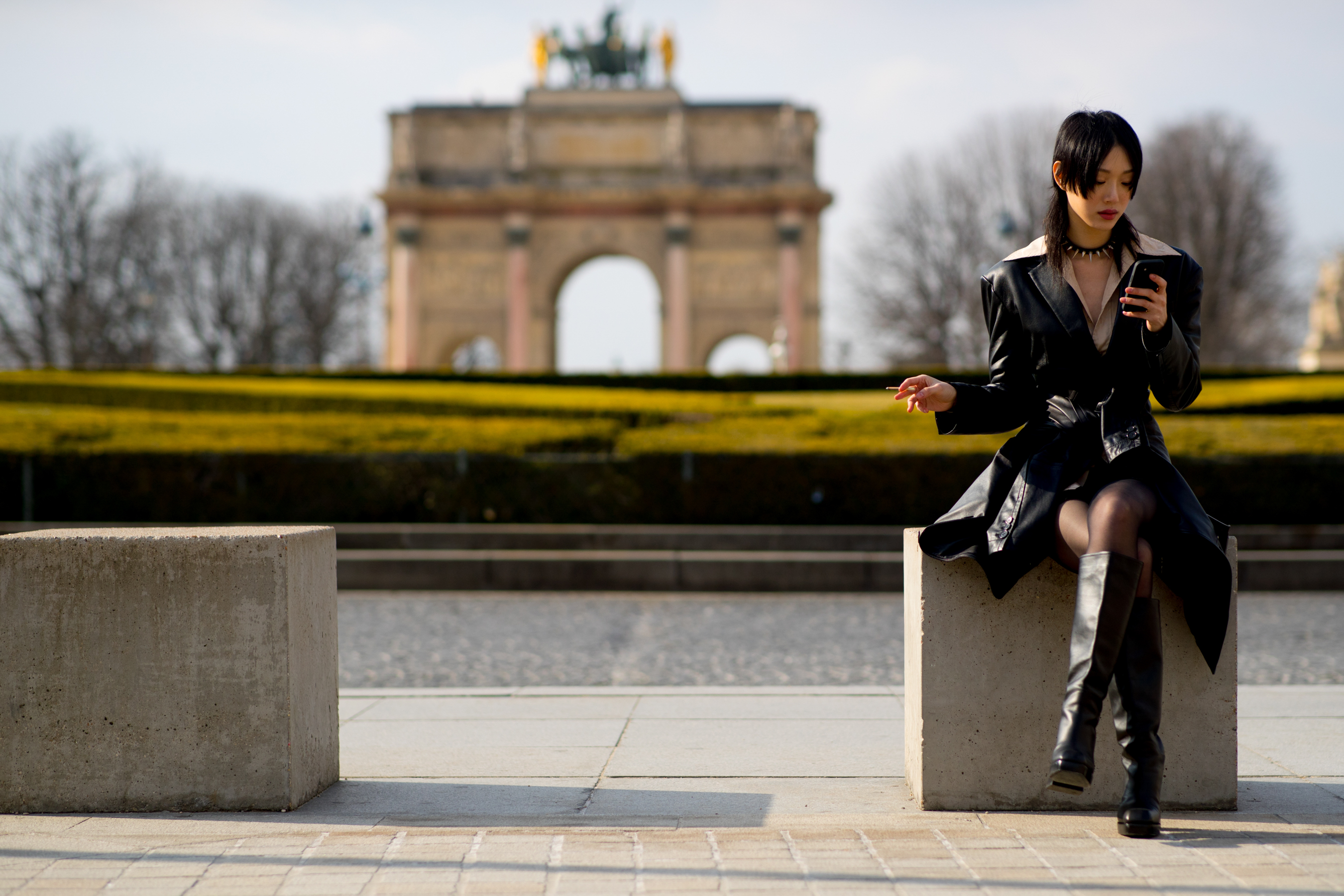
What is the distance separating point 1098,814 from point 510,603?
781cm

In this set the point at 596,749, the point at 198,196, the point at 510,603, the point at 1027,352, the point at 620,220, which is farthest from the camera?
the point at 198,196

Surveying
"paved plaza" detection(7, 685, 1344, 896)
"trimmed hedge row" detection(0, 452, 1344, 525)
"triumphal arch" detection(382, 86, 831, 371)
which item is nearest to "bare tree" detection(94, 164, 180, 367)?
"triumphal arch" detection(382, 86, 831, 371)

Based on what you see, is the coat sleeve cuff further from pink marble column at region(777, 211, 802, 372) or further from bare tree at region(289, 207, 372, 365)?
bare tree at region(289, 207, 372, 365)

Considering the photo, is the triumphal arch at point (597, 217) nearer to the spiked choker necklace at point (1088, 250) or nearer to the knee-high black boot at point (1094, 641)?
the spiked choker necklace at point (1088, 250)

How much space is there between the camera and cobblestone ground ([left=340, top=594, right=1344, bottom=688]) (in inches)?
291

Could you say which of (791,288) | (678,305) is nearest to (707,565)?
(678,305)

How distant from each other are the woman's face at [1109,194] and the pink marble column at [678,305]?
124ft

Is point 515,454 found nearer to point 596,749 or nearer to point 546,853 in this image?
point 596,749

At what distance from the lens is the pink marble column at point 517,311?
42219 millimetres

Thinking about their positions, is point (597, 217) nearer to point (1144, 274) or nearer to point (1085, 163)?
point (1085, 163)

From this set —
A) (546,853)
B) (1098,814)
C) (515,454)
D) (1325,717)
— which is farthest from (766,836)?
(515,454)

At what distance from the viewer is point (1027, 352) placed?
4012 millimetres

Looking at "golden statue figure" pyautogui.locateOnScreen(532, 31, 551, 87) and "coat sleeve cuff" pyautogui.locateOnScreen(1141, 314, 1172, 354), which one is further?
"golden statue figure" pyautogui.locateOnScreen(532, 31, 551, 87)

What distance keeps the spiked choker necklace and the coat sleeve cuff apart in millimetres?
365
